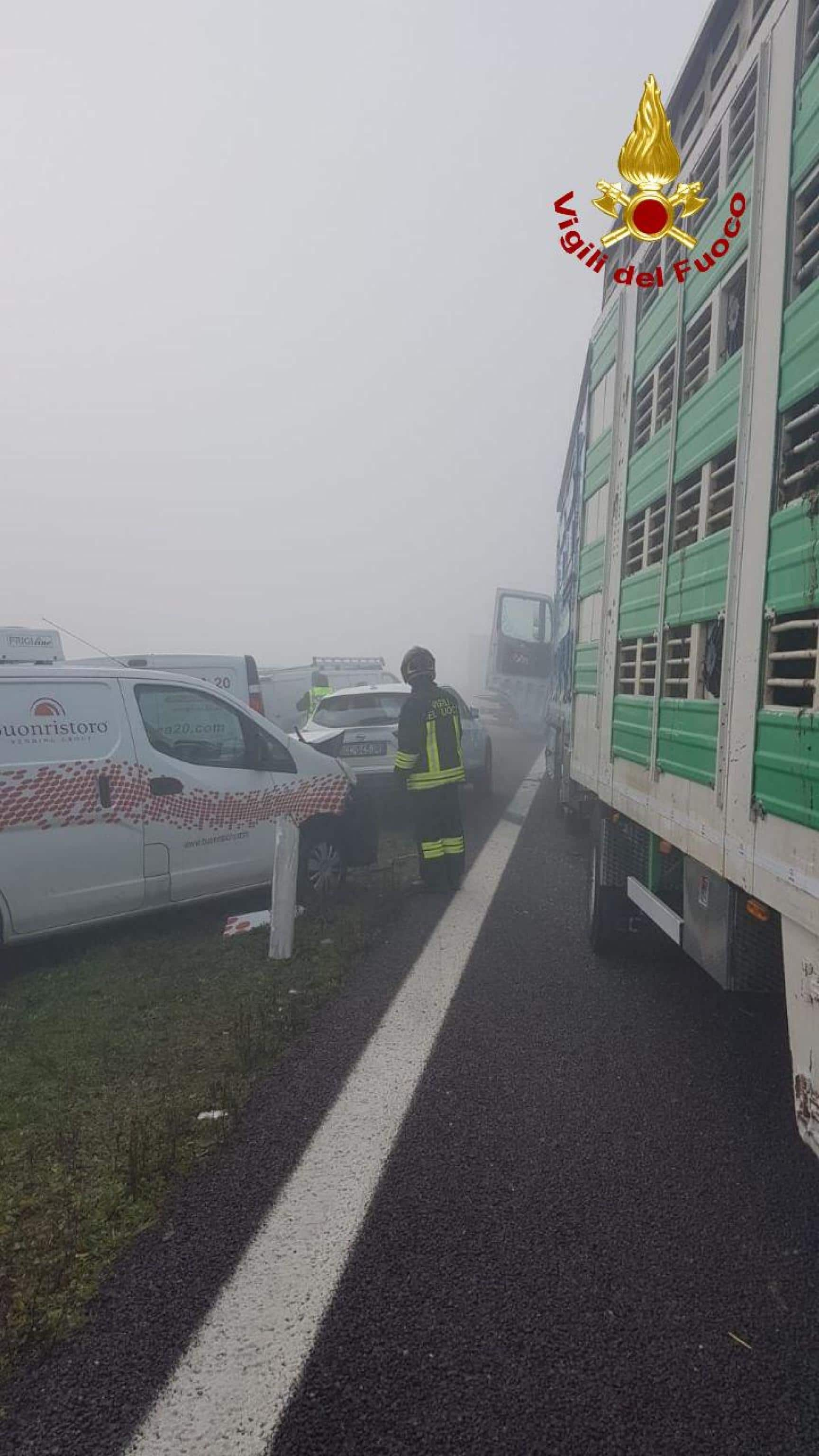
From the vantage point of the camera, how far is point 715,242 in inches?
142

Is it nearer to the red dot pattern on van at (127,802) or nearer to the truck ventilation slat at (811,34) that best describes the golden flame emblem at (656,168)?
the truck ventilation slat at (811,34)

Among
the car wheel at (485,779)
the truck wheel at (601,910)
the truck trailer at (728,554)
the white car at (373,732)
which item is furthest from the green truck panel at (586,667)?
the car wheel at (485,779)


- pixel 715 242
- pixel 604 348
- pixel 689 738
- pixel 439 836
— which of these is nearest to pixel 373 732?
pixel 439 836

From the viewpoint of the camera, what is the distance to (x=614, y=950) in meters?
5.45

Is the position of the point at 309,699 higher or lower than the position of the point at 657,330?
lower

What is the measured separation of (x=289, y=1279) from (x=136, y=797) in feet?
12.0

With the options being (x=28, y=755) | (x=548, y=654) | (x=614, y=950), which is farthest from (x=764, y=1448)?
(x=548, y=654)

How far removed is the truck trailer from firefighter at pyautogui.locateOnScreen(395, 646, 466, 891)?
214 cm

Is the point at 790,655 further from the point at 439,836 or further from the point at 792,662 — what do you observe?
the point at 439,836

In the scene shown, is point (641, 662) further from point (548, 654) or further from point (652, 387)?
point (548, 654)

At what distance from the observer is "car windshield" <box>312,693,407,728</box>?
10898 mm

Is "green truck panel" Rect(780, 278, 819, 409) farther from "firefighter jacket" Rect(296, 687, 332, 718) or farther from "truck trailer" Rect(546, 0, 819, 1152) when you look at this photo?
"firefighter jacket" Rect(296, 687, 332, 718)

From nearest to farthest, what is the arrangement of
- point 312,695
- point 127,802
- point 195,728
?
1. point 127,802
2. point 195,728
3. point 312,695

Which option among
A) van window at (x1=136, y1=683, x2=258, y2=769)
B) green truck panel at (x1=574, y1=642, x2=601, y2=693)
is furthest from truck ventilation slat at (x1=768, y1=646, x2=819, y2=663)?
van window at (x1=136, y1=683, x2=258, y2=769)
